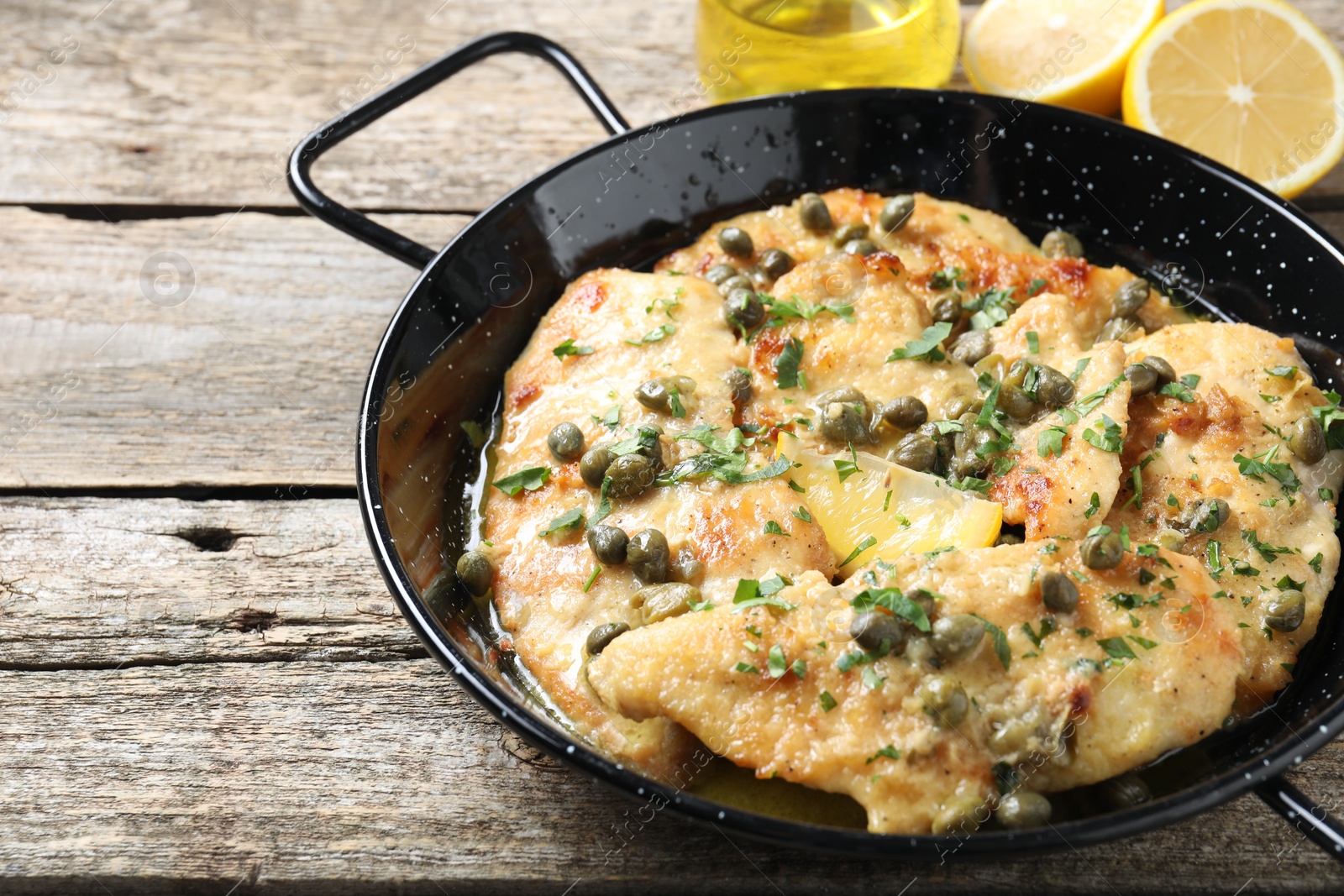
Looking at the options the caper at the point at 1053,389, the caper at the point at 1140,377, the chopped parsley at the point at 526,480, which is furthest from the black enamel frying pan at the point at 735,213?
the caper at the point at 1053,389

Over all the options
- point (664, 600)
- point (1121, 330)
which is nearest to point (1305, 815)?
point (664, 600)

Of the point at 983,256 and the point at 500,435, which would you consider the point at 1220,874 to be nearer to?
the point at 983,256

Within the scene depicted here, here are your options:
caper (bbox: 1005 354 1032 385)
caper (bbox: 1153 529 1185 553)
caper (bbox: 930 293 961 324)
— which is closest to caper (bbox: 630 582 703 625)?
caper (bbox: 1005 354 1032 385)

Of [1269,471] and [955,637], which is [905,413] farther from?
[1269,471]

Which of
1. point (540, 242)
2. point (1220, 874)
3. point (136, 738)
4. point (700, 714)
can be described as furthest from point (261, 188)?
point (1220, 874)

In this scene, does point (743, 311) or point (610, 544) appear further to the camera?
point (743, 311)

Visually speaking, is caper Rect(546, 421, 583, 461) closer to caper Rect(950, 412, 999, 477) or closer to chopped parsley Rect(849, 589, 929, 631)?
chopped parsley Rect(849, 589, 929, 631)
